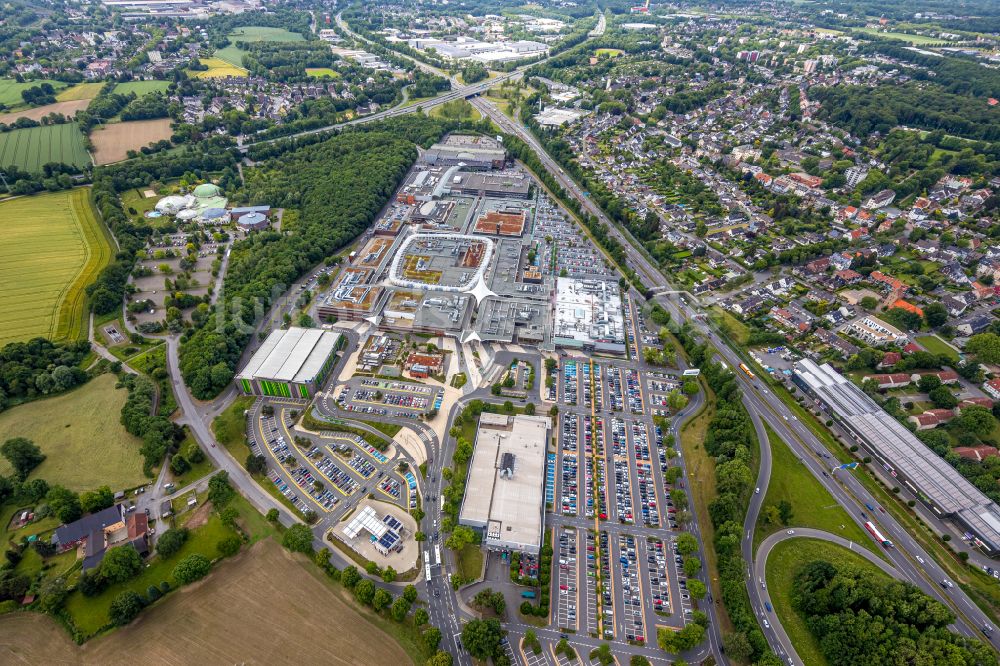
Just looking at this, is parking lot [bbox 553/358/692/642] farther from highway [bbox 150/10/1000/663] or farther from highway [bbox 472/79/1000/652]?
highway [bbox 472/79/1000/652]

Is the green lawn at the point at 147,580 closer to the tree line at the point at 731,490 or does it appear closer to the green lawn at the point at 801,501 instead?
the tree line at the point at 731,490

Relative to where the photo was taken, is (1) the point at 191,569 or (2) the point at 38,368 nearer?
(1) the point at 191,569

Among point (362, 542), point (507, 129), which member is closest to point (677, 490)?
point (362, 542)

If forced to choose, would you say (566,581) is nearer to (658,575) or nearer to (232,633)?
(658,575)

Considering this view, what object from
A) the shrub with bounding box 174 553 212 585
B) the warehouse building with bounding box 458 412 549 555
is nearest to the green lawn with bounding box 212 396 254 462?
the shrub with bounding box 174 553 212 585

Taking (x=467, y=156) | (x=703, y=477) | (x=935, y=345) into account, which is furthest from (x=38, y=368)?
(x=935, y=345)

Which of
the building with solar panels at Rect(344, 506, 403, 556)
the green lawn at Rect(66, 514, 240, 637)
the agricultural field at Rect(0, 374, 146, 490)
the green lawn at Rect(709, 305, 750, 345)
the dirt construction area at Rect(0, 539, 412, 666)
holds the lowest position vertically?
the dirt construction area at Rect(0, 539, 412, 666)

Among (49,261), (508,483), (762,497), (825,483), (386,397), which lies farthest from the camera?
(49,261)
